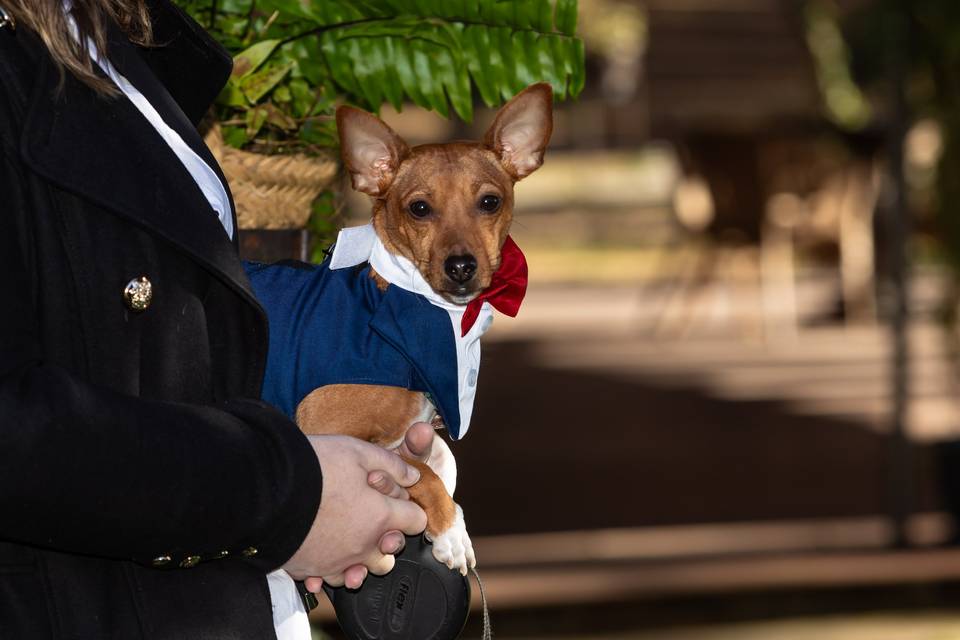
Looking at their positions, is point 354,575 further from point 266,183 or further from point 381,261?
point 266,183

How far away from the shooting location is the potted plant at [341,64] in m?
1.68

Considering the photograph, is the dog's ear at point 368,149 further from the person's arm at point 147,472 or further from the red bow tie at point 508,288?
the person's arm at point 147,472

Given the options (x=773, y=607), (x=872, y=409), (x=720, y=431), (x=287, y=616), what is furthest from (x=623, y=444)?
(x=287, y=616)

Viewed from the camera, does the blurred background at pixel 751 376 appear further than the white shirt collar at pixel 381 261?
Yes

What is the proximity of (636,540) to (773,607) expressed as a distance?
1.80 ft

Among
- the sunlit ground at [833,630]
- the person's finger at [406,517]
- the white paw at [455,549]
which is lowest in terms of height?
the sunlit ground at [833,630]

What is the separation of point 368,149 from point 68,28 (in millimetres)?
491

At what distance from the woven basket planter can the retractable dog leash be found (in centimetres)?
54

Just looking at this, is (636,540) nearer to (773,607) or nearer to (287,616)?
(773,607)

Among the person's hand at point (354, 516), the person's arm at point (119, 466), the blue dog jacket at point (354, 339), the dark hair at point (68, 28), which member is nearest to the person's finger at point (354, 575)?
the person's hand at point (354, 516)

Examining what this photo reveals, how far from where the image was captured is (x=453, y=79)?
176 cm

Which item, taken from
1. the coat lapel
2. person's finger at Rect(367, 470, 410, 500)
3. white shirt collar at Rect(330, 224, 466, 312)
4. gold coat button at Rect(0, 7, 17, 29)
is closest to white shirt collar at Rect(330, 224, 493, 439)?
white shirt collar at Rect(330, 224, 466, 312)

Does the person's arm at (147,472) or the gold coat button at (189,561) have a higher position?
the person's arm at (147,472)

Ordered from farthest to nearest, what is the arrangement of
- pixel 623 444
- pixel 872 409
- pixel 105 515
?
pixel 872 409
pixel 623 444
pixel 105 515
